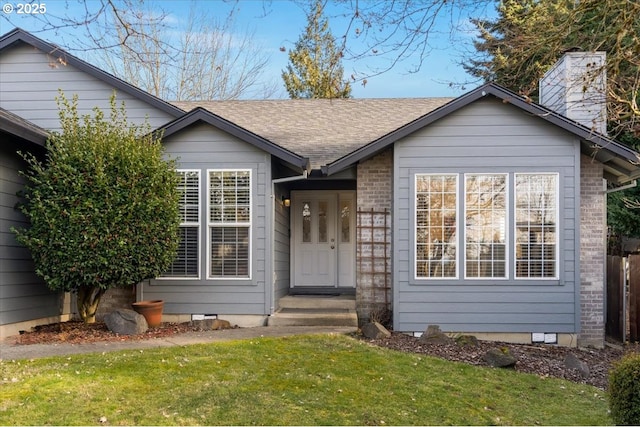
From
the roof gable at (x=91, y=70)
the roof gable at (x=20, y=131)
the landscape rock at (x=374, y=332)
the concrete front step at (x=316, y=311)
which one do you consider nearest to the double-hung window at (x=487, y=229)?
the landscape rock at (x=374, y=332)

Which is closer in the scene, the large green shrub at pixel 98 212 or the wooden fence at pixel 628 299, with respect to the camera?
the large green shrub at pixel 98 212

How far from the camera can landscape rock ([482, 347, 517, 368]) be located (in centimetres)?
699

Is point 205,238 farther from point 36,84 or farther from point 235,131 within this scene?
point 36,84

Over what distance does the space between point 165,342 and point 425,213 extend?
456cm

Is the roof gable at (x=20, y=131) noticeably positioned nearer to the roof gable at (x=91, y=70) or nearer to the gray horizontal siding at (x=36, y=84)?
the gray horizontal siding at (x=36, y=84)

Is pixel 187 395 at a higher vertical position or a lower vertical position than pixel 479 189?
lower

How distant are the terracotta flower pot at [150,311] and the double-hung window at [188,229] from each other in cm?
70

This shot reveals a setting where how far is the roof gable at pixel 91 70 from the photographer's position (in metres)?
10.0

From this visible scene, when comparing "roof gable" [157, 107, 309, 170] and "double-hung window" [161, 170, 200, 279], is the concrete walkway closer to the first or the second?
"double-hung window" [161, 170, 200, 279]

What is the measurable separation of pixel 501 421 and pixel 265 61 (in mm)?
18883

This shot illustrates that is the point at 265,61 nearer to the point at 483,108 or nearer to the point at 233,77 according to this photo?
the point at 233,77

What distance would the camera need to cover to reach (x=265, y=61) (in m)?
21.6

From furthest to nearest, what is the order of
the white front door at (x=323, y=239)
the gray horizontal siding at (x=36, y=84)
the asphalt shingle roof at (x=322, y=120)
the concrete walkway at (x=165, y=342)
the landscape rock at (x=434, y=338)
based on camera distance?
1. the white front door at (x=323, y=239)
2. the asphalt shingle roof at (x=322, y=120)
3. the gray horizontal siding at (x=36, y=84)
4. the landscape rock at (x=434, y=338)
5. the concrete walkway at (x=165, y=342)

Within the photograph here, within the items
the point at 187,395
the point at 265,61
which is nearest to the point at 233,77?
the point at 265,61
